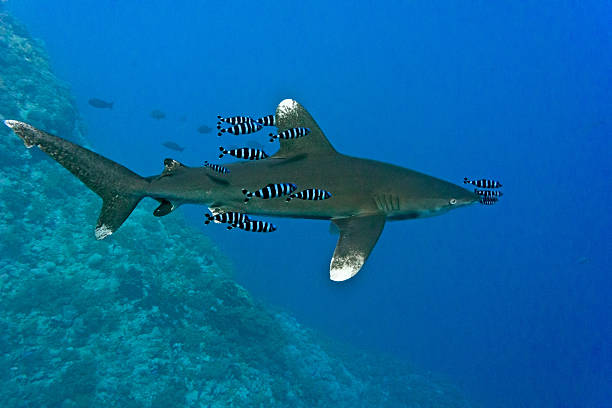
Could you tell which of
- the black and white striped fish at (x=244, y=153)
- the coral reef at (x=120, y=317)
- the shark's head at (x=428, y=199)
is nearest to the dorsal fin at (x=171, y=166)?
the black and white striped fish at (x=244, y=153)

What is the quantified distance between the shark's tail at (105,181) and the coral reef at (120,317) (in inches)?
A: 353

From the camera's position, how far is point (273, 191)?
3.65m

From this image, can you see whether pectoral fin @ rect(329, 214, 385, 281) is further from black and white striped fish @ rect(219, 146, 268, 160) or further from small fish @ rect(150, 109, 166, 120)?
small fish @ rect(150, 109, 166, 120)

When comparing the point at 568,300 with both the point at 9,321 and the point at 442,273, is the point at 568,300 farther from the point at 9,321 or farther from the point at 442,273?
the point at 9,321

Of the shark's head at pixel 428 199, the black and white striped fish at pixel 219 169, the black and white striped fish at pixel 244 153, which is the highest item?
the black and white striped fish at pixel 244 153

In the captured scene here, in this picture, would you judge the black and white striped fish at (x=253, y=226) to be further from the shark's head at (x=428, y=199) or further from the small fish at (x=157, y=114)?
the small fish at (x=157, y=114)

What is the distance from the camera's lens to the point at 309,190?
3.78m

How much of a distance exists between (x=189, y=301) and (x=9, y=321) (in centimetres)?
556

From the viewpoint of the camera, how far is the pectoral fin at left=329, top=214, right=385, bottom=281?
348 centimetres

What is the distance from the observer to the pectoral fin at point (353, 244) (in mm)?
3477

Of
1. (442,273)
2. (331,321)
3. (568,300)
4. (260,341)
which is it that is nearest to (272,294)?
(331,321)

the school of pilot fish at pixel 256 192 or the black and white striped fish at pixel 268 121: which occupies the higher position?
the black and white striped fish at pixel 268 121

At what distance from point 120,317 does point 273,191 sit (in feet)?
37.2

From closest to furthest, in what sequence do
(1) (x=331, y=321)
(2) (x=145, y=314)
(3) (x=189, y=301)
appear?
(2) (x=145, y=314), (3) (x=189, y=301), (1) (x=331, y=321)
